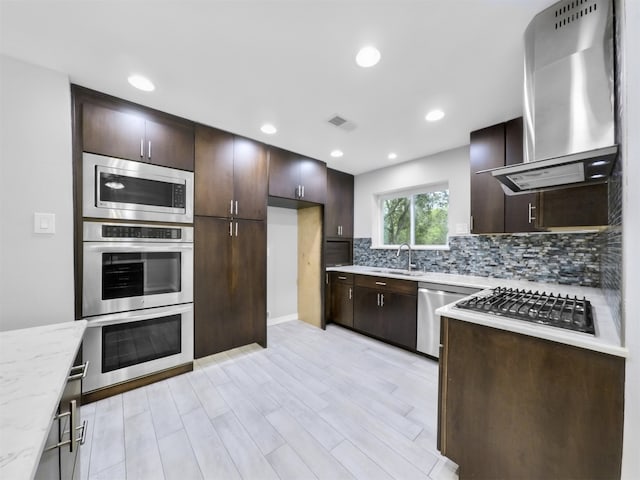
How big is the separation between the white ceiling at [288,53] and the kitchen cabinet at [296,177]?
679mm

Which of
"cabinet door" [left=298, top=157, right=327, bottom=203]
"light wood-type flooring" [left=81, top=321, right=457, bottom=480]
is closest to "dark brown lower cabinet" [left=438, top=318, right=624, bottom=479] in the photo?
"light wood-type flooring" [left=81, top=321, right=457, bottom=480]

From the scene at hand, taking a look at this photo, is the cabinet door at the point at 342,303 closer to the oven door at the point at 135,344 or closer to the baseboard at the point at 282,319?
the baseboard at the point at 282,319

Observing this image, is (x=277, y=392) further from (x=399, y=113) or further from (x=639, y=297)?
(x=399, y=113)

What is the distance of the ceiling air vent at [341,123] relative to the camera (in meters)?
2.30

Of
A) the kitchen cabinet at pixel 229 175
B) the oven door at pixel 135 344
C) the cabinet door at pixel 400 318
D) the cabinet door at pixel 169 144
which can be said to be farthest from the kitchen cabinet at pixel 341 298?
the cabinet door at pixel 169 144

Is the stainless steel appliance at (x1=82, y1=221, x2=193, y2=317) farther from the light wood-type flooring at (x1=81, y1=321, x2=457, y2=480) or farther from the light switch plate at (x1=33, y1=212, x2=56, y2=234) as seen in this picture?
the light wood-type flooring at (x1=81, y1=321, x2=457, y2=480)

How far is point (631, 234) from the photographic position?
0.80 metres

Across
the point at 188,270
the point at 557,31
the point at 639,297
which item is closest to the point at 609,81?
the point at 557,31

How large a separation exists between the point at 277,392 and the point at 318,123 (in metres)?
2.47

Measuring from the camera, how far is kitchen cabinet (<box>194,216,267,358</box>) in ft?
7.77

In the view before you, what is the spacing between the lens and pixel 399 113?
86.5 inches

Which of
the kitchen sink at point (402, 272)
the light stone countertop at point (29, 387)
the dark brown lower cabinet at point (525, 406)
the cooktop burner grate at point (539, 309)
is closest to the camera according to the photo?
the light stone countertop at point (29, 387)

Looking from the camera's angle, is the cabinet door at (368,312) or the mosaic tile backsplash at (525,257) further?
the cabinet door at (368,312)

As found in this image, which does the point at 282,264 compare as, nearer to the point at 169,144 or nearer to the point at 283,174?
the point at 283,174
